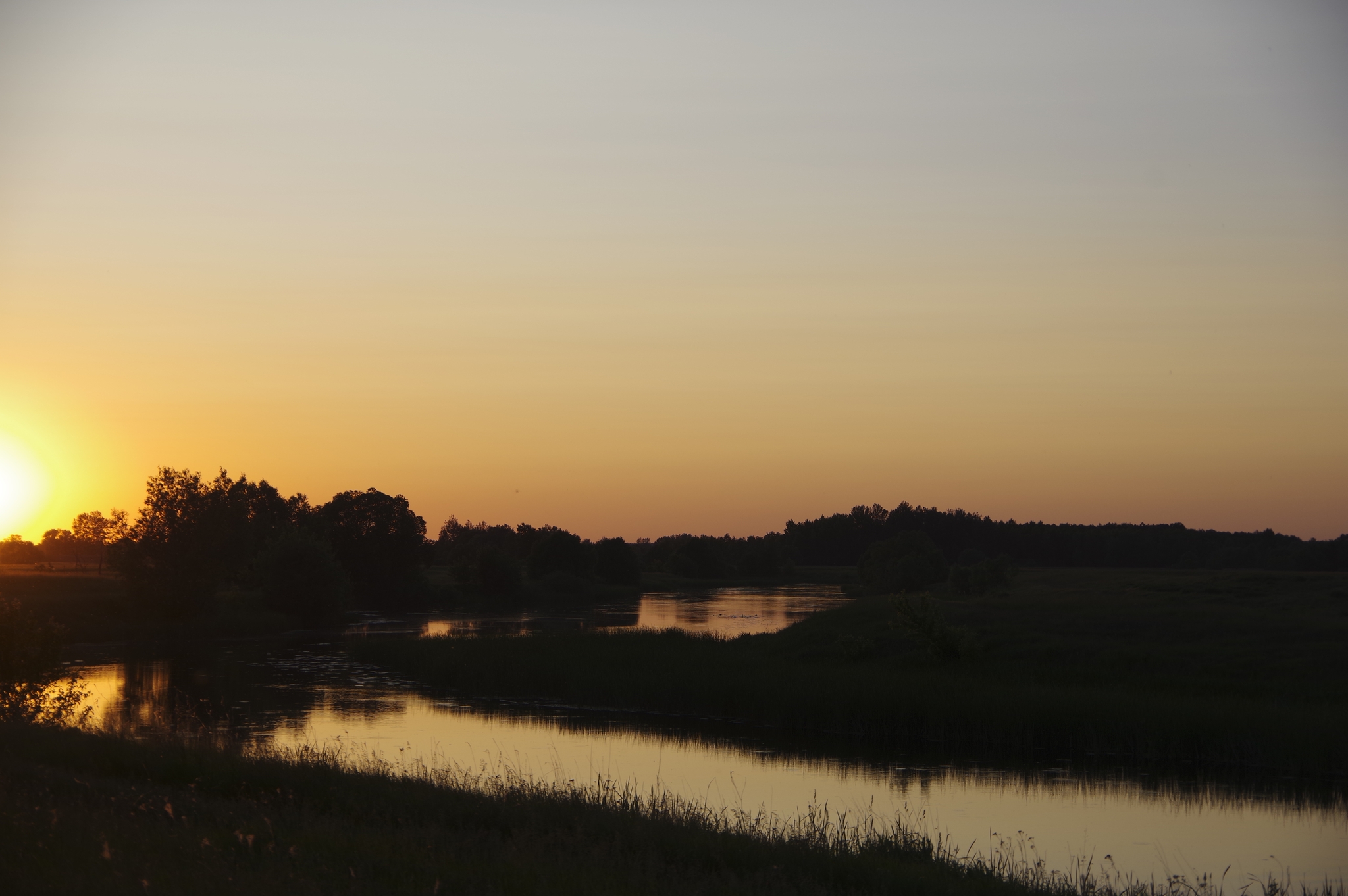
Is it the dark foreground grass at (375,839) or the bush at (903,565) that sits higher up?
the bush at (903,565)

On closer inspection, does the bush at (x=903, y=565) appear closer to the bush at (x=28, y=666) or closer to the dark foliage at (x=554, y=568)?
the dark foliage at (x=554, y=568)

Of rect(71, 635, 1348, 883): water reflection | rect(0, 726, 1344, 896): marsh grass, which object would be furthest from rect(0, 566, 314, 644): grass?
rect(0, 726, 1344, 896): marsh grass

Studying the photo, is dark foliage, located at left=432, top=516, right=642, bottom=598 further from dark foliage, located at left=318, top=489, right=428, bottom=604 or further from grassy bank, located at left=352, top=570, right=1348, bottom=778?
grassy bank, located at left=352, top=570, right=1348, bottom=778

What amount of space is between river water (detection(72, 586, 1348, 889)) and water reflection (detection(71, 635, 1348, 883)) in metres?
0.06

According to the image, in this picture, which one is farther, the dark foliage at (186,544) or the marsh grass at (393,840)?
the dark foliage at (186,544)

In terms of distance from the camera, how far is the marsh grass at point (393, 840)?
355 inches

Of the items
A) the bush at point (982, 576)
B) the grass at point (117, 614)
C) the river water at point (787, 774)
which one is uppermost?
the bush at point (982, 576)

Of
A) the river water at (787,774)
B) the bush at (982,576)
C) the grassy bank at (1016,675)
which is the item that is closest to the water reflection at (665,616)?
the grassy bank at (1016,675)

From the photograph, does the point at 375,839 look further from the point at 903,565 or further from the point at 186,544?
the point at 903,565

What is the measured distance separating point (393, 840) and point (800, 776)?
14.3 metres

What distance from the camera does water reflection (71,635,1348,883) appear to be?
18.1 metres

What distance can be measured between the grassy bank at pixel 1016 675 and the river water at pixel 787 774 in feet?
5.11

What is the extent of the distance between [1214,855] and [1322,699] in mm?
11507

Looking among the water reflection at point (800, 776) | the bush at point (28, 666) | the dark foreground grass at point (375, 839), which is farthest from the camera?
the bush at point (28, 666)
